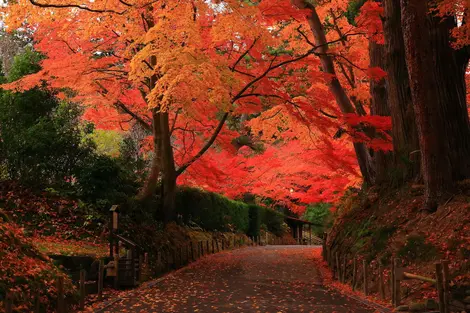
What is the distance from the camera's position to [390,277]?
11453 mm

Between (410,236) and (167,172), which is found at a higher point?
(167,172)

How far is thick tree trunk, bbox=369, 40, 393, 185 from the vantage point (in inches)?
672

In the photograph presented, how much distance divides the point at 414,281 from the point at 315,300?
83.8 inches

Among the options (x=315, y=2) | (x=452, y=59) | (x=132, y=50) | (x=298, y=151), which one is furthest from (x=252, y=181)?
(x=452, y=59)

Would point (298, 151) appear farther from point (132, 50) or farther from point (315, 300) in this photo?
point (315, 300)

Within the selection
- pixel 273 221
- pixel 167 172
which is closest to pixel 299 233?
pixel 273 221

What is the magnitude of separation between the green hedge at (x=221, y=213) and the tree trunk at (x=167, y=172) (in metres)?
4.44

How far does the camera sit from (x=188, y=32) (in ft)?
48.2

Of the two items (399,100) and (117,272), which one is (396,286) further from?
(399,100)

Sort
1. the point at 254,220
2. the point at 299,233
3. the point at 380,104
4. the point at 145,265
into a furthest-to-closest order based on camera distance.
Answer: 1. the point at 299,233
2. the point at 254,220
3. the point at 380,104
4. the point at 145,265

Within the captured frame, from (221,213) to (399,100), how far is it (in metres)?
16.6

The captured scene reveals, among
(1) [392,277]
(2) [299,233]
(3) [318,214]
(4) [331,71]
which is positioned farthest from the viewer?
(2) [299,233]

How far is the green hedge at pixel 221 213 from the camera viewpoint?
84.9 ft

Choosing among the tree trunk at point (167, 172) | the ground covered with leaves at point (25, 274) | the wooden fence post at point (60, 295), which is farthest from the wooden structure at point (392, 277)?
the tree trunk at point (167, 172)
